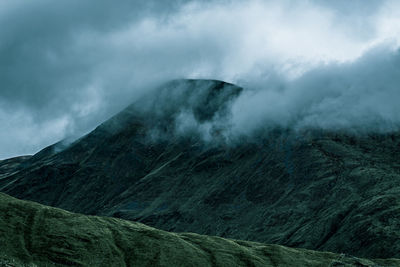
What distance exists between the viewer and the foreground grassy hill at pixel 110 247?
132375 mm

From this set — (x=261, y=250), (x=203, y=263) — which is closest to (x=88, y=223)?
(x=203, y=263)

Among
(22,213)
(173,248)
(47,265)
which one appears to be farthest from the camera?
(22,213)

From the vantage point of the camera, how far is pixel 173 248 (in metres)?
146

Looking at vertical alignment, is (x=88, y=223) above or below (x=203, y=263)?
above

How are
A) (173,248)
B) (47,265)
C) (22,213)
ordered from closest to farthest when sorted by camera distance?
1. (47,265)
2. (173,248)
3. (22,213)

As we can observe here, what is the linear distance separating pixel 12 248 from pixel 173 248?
46.8 meters

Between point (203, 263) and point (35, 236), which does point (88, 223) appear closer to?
point (35, 236)

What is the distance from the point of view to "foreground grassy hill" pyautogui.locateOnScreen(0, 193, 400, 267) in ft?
434

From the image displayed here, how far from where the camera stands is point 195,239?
162625mm

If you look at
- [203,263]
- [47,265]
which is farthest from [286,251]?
[47,265]

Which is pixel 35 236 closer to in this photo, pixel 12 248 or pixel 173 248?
pixel 12 248

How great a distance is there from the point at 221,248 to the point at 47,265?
55.8 meters

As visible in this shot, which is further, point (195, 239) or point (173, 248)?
point (195, 239)

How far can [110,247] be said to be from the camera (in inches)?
5581
